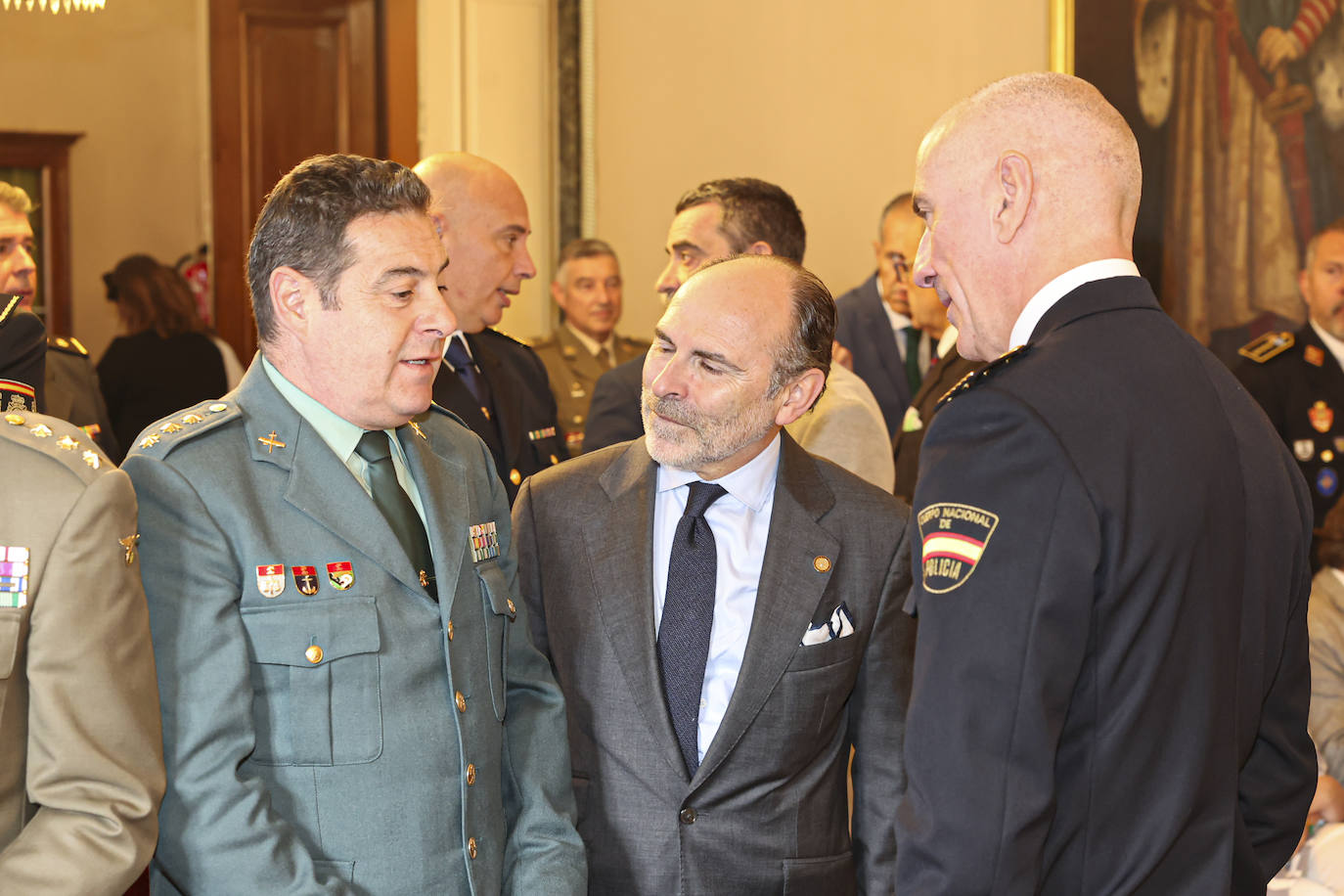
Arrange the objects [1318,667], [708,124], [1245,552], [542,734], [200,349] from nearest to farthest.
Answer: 1. [1245,552]
2. [542,734]
3. [1318,667]
4. [200,349]
5. [708,124]

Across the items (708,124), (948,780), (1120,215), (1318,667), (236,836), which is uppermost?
(708,124)

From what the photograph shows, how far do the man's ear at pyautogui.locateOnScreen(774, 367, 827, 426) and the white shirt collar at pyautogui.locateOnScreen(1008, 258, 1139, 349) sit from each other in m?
0.80

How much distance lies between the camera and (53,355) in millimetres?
4207

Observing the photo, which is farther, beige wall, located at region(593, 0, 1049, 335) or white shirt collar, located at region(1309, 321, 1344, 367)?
beige wall, located at region(593, 0, 1049, 335)

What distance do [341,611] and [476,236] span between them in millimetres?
1618

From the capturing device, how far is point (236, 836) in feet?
5.73

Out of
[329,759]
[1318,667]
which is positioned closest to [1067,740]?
[329,759]

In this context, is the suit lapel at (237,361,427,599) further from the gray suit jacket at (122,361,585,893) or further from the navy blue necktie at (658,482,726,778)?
the navy blue necktie at (658,482,726,778)

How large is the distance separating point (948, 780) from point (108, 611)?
1025 mm

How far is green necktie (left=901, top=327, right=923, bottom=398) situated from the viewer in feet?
16.4

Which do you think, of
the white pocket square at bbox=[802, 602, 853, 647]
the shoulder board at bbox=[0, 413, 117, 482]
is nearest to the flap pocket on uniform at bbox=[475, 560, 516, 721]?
the white pocket square at bbox=[802, 602, 853, 647]

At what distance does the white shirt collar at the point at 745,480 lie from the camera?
2.42 m

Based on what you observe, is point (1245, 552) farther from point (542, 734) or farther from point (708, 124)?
point (708, 124)

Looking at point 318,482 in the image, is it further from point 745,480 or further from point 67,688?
point 745,480
